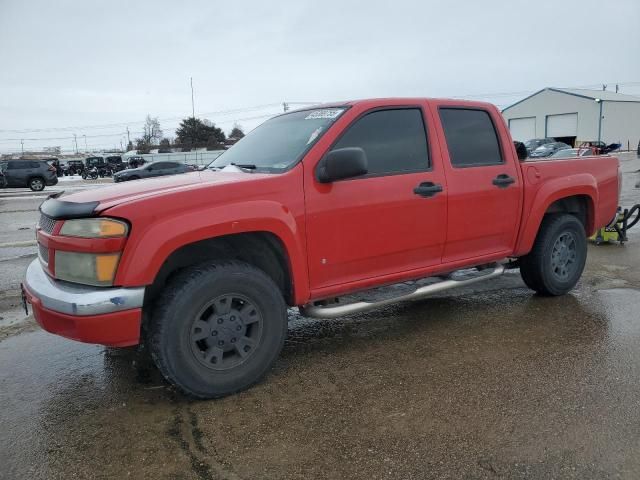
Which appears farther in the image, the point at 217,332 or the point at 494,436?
the point at 217,332

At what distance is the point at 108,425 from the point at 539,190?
3920 mm

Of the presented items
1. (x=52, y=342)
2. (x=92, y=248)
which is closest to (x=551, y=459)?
(x=92, y=248)

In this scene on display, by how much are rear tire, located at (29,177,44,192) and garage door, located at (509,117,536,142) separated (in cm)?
5379

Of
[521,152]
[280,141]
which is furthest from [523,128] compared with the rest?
[280,141]

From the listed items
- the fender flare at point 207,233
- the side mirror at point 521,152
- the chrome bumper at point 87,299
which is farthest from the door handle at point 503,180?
the chrome bumper at point 87,299

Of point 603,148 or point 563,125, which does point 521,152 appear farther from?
point 563,125

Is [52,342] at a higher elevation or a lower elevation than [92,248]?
lower

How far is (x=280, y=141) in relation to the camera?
12.8ft

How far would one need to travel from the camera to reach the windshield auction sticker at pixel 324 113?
3.75 meters

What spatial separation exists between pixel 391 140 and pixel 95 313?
2.37 metres

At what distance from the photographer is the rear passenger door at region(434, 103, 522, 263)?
4.09m

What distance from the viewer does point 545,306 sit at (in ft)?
15.9

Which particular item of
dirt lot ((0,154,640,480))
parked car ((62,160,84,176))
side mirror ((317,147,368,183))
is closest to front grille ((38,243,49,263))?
dirt lot ((0,154,640,480))

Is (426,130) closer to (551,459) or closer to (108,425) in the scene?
(551,459)
